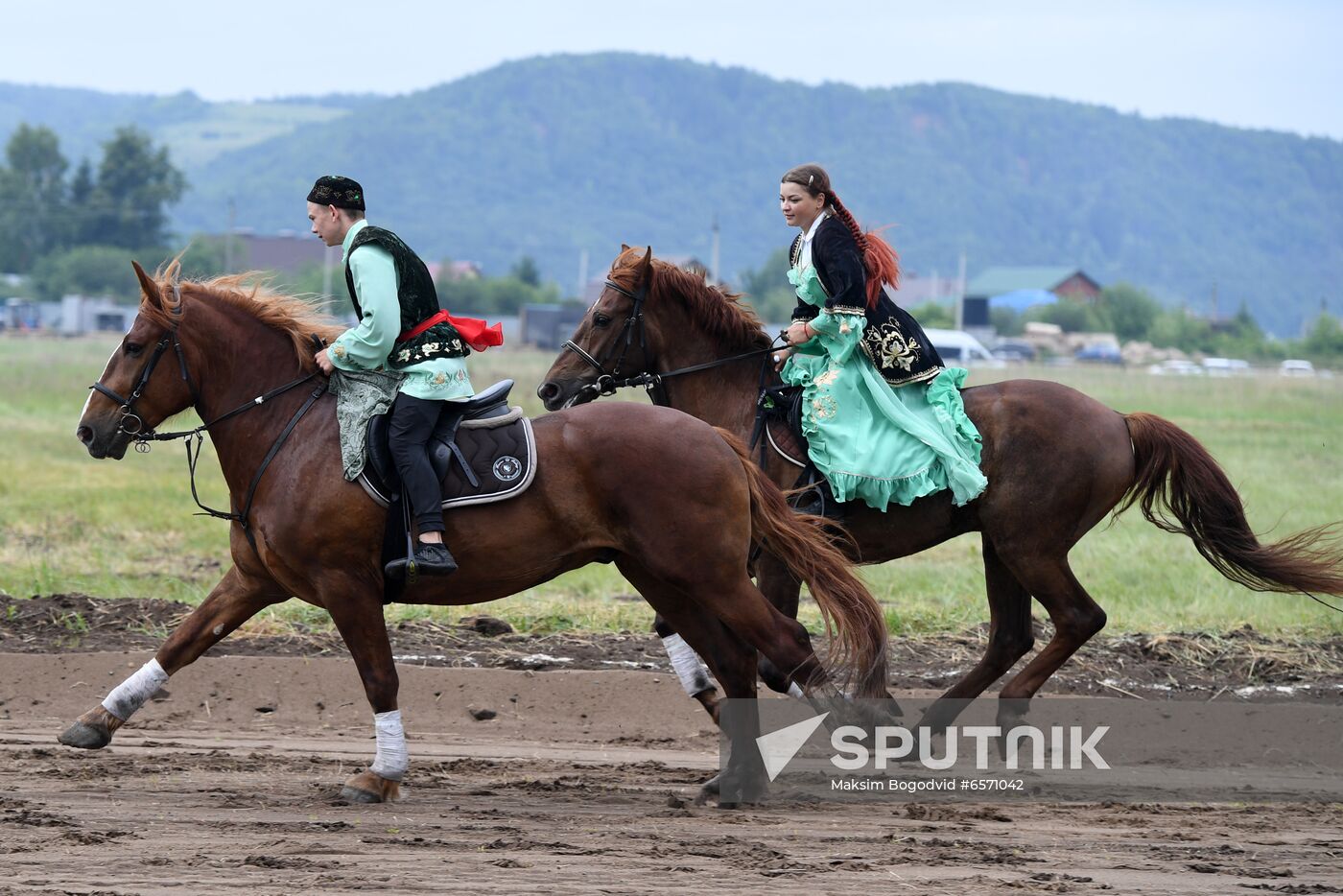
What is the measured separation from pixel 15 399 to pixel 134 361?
2327 cm

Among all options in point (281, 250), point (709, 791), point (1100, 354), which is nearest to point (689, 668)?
point (709, 791)

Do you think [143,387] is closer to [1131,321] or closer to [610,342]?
[610,342]

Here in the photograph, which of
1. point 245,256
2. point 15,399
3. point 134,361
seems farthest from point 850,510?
point 245,256

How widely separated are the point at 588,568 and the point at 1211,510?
19.3 ft

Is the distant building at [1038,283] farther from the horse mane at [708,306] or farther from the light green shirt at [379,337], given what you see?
the light green shirt at [379,337]

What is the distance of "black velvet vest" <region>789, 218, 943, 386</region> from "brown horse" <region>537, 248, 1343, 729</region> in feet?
1.16

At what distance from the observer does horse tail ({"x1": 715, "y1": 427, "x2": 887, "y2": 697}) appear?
6160 mm

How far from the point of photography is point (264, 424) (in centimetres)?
620

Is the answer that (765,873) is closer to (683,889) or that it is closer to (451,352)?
(683,889)

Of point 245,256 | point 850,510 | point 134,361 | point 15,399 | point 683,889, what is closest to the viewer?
point 683,889

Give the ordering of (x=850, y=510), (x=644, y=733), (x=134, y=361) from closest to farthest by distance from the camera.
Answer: (x=134, y=361)
(x=850, y=510)
(x=644, y=733)

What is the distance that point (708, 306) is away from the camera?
7406 millimetres

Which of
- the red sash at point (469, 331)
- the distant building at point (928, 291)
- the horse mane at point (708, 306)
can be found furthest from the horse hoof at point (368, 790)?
the distant building at point (928, 291)

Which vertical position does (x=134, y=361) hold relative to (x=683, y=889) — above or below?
above
